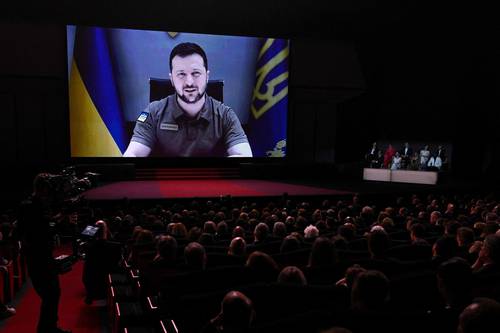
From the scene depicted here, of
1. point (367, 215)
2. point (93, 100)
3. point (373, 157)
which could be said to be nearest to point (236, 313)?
point (367, 215)

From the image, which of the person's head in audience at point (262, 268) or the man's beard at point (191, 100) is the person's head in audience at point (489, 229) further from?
the man's beard at point (191, 100)

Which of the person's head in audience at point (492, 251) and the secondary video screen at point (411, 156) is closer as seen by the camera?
the person's head in audience at point (492, 251)

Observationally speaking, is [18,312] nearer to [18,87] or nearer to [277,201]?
[277,201]

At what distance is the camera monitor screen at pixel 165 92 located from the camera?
43.6ft

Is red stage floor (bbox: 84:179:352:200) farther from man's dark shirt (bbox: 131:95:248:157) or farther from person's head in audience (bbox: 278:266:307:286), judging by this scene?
person's head in audience (bbox: 278:266:307:286)

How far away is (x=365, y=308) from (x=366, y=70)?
50.0 feet

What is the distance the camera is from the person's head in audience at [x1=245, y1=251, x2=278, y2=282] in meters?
3.00

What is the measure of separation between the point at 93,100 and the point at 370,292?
42.0 ft

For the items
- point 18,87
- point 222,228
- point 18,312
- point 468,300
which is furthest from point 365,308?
point 18,87

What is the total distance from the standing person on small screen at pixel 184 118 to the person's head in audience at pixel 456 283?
1198 centimetres

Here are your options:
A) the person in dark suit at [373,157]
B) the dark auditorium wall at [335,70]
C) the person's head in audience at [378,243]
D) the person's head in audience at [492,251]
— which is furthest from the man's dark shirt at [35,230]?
the person in dark suit at [373,157]

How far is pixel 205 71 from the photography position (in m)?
14.0

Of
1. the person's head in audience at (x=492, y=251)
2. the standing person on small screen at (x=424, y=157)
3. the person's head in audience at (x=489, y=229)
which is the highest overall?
the standing person on small screen at (x=424, y=157)

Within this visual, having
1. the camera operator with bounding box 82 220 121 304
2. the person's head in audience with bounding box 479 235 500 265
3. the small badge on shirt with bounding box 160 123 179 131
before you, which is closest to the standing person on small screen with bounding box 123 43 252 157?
the small badge on shirt with bounding box 160 123 179 131
